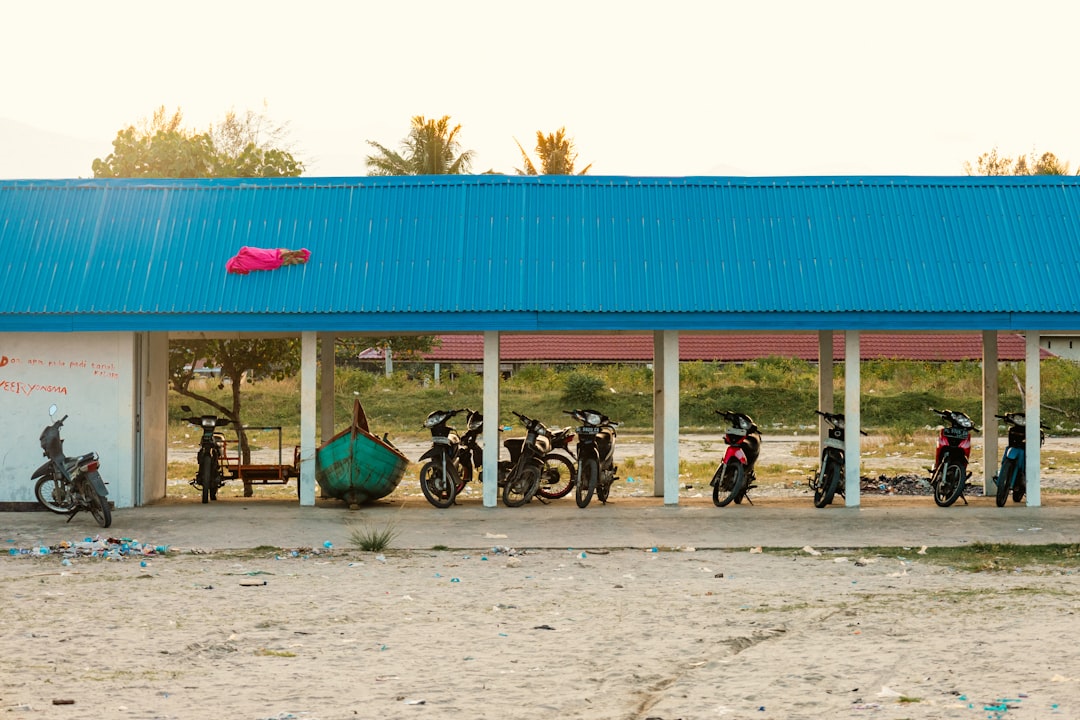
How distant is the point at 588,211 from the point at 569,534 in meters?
4.87

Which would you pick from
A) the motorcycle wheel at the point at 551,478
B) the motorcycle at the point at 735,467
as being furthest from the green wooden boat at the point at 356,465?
the motorcycle at the point at 735,467

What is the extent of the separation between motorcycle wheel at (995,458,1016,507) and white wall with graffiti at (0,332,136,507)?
1047 cm

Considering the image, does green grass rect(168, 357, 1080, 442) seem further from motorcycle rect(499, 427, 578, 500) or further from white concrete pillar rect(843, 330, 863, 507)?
white concrete pillar rect(843, 330, 863, 507)

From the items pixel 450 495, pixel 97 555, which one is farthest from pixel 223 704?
pixel 450 495

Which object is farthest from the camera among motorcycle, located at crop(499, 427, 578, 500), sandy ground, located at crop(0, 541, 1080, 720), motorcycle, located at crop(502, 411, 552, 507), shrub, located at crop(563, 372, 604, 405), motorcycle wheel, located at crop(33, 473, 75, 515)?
shrub, located at crop(563, 372, 604, 405)

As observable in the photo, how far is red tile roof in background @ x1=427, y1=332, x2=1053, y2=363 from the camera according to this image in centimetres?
4416

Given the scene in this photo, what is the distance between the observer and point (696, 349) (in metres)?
47.2

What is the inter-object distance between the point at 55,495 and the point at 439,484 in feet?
14.5

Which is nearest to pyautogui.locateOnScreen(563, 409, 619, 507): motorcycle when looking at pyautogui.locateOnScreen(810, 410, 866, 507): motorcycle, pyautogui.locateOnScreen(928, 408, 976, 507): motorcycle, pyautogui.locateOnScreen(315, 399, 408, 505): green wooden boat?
pyautogui.locateOnScreen(315, 399, 408, 505): green wooden boat

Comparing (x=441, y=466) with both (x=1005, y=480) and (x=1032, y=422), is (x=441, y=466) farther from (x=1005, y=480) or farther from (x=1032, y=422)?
(x=1032, y=422)

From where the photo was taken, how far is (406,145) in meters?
43.5

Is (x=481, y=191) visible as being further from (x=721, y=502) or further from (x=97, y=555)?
(x=97, y=555)

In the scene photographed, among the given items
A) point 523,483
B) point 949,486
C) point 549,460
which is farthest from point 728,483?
point 949,486

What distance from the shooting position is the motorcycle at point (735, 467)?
16.5 metres
